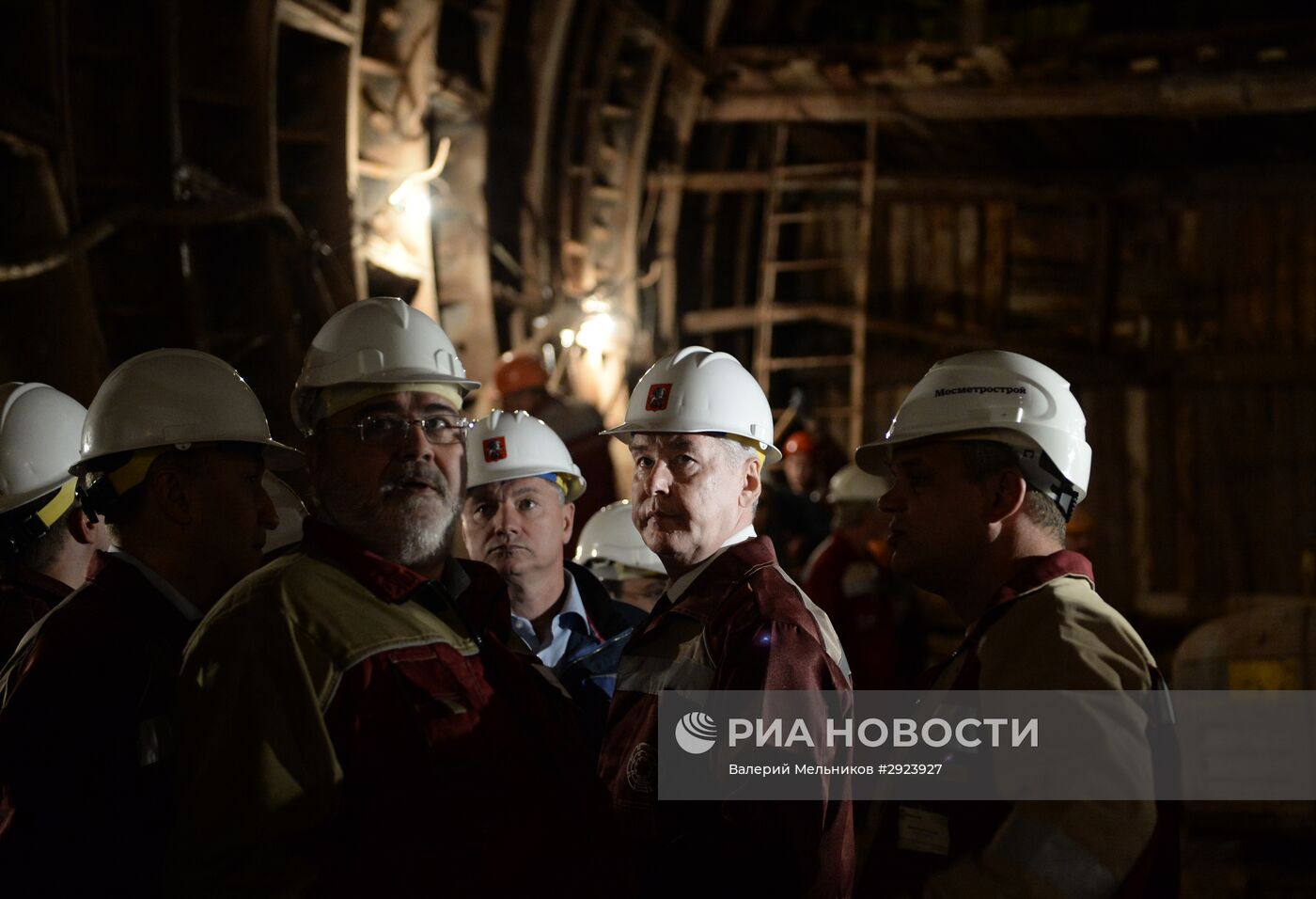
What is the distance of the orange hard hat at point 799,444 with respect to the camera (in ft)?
35.8

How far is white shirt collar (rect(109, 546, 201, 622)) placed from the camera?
2.83 m

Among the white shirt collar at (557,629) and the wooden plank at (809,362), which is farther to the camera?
the wooden plank at (809,362)

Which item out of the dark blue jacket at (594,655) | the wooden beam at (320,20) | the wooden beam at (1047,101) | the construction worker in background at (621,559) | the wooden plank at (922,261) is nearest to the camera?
the dark blue jacket at (594,655)

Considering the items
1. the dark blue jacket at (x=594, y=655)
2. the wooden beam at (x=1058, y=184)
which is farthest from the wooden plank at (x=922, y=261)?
the dark blue jacket at (x=594, y=655)

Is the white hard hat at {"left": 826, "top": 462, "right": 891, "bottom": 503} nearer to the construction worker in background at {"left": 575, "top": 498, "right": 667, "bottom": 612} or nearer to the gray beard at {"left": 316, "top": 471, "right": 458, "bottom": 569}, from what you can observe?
the construction worker in background at {"left": 575, "top": 498, "right": 667, "bottom": 612}

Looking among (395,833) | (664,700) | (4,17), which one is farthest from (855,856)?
(4,17)

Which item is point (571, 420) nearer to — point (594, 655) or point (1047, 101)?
point (594, 655)

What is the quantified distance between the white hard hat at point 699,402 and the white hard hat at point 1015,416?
614 millimetres

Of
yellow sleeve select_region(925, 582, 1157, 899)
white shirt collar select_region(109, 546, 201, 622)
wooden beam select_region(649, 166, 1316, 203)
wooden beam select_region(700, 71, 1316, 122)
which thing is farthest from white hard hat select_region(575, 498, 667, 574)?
wooden beam select_region(700, 71, 1316, 122)

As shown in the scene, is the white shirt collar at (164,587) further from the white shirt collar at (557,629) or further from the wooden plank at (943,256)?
the wooden plank at (943,256)

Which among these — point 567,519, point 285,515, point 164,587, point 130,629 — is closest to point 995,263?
point 567,519

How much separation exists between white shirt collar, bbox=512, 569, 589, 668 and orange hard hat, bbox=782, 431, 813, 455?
21.9 feet

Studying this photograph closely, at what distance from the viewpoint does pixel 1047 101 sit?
39.7 ft

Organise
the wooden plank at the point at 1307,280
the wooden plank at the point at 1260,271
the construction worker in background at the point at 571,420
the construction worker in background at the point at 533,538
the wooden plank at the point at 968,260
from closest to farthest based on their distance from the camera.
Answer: the construction worker in background at the point at 533,538, the construction worker in background at the point at 571,420, the wooden plank at the point at 1307,280, the wooden plank at the point at 1260,271, the wooden plank at the point at 968,260
